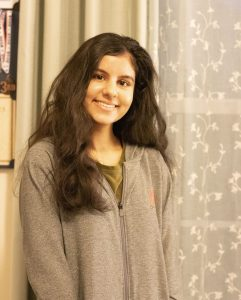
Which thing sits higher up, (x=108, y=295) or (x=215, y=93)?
(x=215, y=93)

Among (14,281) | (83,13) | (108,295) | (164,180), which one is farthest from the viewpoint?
(83,13)

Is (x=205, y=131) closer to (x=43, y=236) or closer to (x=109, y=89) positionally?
(x=109, y=89)

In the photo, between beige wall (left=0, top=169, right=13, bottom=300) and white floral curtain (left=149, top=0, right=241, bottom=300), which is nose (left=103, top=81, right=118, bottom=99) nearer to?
white floral curtain (left=149, top=0, right=241, bottom=300)

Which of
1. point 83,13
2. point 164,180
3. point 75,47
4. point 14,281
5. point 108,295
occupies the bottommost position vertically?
point 14,281

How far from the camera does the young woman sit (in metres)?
1.03

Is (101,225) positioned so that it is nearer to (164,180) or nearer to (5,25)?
(164,180)

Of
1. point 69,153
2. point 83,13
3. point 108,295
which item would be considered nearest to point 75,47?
point 83,13

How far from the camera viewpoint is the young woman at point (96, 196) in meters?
1.03

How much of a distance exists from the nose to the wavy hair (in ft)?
0.21

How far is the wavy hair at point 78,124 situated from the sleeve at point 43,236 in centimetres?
4

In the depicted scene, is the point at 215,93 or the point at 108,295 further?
the point at 215,93

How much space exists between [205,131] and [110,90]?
24.1 inches

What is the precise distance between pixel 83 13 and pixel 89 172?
2.56 feet

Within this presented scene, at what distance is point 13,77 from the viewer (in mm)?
1469
